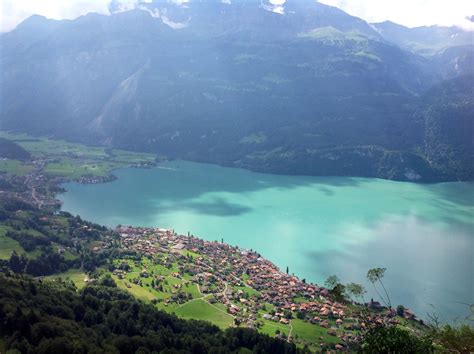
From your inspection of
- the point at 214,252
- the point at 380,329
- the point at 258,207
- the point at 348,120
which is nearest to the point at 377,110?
the point at 348,120

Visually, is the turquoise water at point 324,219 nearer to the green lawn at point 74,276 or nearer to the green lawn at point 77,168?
the green lawn at point 77,168

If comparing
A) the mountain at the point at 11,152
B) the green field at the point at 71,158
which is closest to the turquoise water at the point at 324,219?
the green field at the point at 71,158

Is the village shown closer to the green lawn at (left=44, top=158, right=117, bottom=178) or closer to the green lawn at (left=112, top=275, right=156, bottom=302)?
the green lawn at (left=112, top=275, right=156, bottom=302)

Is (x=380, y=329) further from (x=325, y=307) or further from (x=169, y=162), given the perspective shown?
(x=169, y=162)

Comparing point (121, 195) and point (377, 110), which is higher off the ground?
point (377, 110)

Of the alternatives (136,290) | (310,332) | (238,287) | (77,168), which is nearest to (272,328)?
(310,332)
